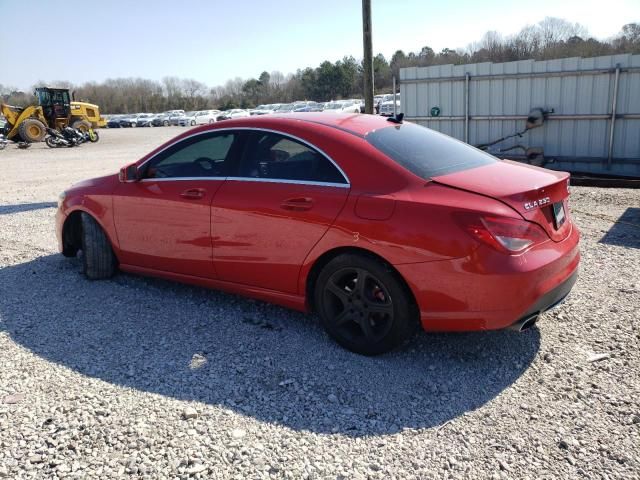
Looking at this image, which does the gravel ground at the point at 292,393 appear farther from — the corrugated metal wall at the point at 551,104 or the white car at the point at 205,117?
the white car at the point at 205,117

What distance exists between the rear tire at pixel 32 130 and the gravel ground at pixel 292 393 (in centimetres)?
2761

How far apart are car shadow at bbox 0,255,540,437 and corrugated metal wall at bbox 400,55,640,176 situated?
922 centimetres

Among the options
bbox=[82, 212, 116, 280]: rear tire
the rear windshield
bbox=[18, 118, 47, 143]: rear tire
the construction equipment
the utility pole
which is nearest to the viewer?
the rear windshield

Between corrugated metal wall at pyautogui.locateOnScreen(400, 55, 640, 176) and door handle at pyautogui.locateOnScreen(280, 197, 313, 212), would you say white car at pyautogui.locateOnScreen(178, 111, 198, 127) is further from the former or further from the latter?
door handle at pyautogui.locateOnScreen(280, 197, 313, 212)

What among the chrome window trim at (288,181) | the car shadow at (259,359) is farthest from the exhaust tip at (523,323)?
the chrome window trim at (288,181)

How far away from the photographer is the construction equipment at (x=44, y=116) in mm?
29094

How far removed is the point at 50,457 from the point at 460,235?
252 cm

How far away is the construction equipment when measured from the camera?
29094mm

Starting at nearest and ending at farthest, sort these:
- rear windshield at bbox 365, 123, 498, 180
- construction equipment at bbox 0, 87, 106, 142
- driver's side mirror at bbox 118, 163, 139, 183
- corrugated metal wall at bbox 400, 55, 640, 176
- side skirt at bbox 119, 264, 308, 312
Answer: rear windshield at bbox 365, 123, 498, 180 → side skirt at bbox 119, 264, 308, 312 → driver's side mirror at bbox 118, 163, 139, 183 → corrugated metal wall at bbox 400, 55, 640, 176 → construction equipment at bbox 0, 87, 106, 142

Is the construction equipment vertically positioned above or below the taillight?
above

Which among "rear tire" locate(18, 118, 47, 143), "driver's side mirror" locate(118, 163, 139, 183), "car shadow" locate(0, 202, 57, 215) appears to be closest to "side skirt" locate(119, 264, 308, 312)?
"driver's side mirror" locate(118, 163, 139, 183)

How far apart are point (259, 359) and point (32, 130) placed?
30.1 meters

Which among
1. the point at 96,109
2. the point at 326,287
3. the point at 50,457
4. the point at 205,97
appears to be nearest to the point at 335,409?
the point at 326,287

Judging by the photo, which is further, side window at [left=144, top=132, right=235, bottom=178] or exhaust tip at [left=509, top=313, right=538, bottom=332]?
side window at [left=144, top=132, right=235, bottom=178]
